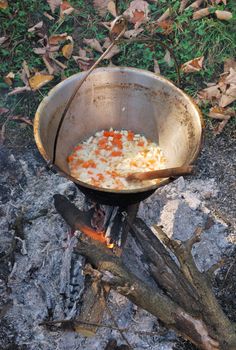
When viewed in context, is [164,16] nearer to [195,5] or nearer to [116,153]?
[195,5]

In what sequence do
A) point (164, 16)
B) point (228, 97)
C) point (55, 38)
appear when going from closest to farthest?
point (228, 97)
point (55, 38)
point (164, 16)

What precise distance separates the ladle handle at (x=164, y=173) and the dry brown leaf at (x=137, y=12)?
2567mm

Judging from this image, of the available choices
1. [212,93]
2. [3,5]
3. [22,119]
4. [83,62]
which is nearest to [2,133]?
[22,119]

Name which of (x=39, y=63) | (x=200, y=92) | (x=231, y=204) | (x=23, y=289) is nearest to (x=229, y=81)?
(x=200, y=92)

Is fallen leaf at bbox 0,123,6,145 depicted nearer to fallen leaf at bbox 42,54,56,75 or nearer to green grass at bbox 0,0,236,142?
green grass at bbox 0,0,236,142

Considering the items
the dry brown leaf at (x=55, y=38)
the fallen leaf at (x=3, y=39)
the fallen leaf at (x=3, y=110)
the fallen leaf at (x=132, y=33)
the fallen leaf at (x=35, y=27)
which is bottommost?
the fallen leaf at (x=3, y=110)

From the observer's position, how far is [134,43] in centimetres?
484

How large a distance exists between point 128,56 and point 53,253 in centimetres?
239

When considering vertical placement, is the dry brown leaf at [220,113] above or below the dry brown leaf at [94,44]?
below

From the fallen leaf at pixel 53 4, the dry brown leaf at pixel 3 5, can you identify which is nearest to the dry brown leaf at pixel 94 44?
the fallen leaf at pixel 53 4

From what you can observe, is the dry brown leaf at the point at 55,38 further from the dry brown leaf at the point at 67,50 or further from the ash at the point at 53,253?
the ash at the point at 53,253

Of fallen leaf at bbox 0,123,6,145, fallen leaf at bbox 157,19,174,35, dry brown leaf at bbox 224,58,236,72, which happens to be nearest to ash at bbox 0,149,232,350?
fallen leaf at bbox 0,123,6,145

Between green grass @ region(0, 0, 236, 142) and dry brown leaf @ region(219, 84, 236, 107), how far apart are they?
285 millimetres

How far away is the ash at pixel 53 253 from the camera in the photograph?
10.3 ft
